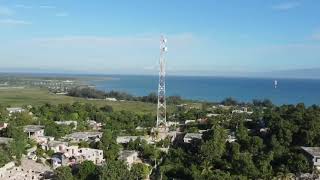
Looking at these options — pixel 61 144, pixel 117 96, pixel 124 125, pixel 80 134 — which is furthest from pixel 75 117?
pixel 117 96

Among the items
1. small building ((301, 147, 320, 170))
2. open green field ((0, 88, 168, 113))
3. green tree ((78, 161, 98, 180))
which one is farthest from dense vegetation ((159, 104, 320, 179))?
open green field ((0, 88, 168, 113))

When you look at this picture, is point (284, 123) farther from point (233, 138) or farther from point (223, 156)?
point (223, 156)

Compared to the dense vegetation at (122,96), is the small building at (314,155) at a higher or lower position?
higher

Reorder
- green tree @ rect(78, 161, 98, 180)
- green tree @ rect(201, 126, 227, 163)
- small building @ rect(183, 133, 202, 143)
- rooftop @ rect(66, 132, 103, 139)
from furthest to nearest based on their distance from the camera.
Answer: rooftop @ rect(66, 132, 103, 139) → small building @ rect(183, 133, 202, 143) → green tree @ rect(201, 126, 227, 163) → green tree @ rect(78, 161, 98, 180)

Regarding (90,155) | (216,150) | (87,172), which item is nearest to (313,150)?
(216,150)

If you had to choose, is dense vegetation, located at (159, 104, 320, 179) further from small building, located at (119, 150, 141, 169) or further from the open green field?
the open green field

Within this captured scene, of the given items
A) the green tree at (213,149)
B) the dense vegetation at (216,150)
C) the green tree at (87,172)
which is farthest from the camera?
the green tree at (213,149)

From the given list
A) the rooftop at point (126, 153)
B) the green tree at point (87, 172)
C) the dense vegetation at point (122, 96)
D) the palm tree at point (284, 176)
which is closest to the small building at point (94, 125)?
the rooftop at point (126, 153)

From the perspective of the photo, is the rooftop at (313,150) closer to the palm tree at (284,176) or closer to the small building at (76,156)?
the palm tree at (284,176)
